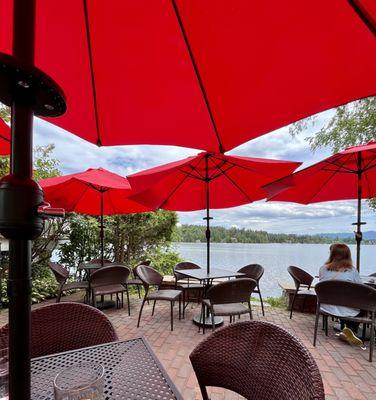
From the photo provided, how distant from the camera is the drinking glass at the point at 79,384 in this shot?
729 millimetres

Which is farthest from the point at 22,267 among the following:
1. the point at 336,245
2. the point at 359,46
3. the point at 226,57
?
the point at 336,245

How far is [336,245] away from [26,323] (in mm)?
3767

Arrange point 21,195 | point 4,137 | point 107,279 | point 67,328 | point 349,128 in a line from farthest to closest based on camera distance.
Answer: point 349,128
point 107,279
point 4,137
point 67,328
point 21,195

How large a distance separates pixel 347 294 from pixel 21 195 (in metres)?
3.43

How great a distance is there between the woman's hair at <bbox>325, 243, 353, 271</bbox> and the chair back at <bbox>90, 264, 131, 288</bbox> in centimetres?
304

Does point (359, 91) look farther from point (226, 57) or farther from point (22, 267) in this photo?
point (22, 267)

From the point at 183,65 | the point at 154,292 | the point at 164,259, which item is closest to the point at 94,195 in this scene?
the point at 154,292

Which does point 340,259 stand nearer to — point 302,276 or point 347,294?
point 347,294

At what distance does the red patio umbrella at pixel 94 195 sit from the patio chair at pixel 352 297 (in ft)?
9.32

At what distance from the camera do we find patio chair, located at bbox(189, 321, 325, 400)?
37.6 inches

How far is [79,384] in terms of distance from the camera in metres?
0.77

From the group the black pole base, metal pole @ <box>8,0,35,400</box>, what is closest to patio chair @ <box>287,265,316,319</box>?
metal pole @ <box>8,0,35,400</box>

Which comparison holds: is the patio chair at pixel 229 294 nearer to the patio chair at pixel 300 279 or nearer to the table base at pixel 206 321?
the table base at pixel 206 321

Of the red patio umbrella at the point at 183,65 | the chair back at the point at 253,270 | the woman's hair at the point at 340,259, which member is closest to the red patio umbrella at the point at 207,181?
the chair back at the point at 253,270
